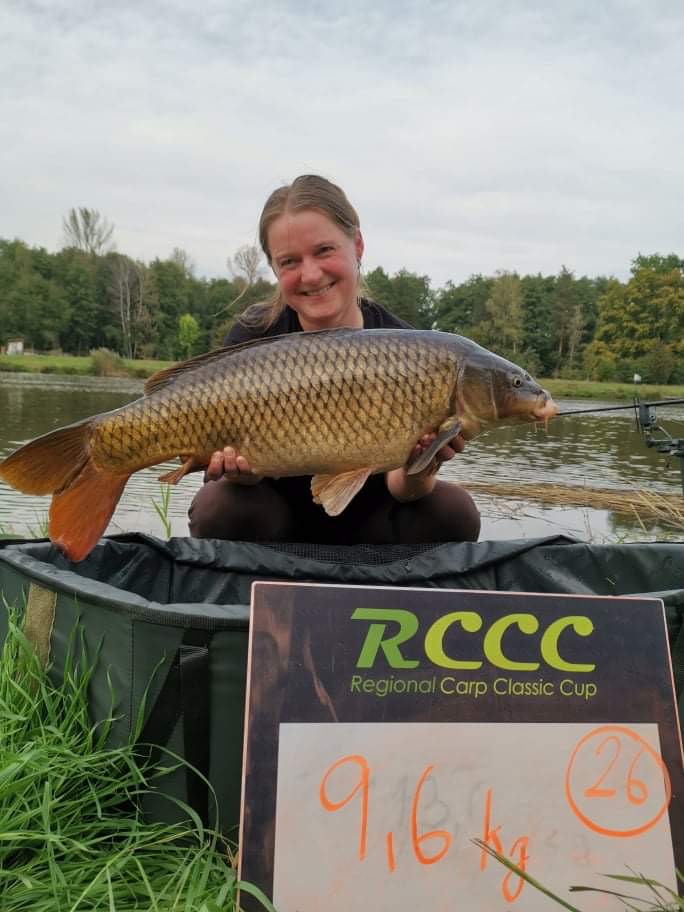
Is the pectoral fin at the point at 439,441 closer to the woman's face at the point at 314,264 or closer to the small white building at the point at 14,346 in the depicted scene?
the woman's face at the point at 314,264

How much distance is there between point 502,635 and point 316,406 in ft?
2.11

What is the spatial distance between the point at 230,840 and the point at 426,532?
958 millimetres

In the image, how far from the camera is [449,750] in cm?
84

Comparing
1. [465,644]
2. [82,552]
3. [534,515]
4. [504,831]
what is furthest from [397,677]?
[534,515]

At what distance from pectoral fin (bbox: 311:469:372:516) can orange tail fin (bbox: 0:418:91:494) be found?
1.48 ft

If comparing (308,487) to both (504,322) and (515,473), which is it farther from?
(504,322)

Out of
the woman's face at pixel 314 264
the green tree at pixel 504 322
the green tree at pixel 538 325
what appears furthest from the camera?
the green tree at pixel 538 325

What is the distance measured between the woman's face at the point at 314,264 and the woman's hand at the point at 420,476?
41 centimetres

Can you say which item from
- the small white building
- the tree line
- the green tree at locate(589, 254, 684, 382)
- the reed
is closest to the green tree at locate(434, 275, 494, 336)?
the tree line

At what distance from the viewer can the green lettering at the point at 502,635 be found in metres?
0.89

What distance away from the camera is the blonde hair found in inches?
67.5

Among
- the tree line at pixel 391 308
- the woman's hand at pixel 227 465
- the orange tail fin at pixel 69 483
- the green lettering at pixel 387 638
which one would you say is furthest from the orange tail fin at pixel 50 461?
the tree line at pixel 391 308

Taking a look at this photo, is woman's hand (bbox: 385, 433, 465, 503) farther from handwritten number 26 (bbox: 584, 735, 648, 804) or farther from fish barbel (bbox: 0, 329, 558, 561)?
handwritten number 26 (bbox: 584, 735, 648, 804)

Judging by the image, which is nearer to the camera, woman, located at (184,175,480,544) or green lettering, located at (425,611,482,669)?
green lettering, located at (425,611,482,669)
